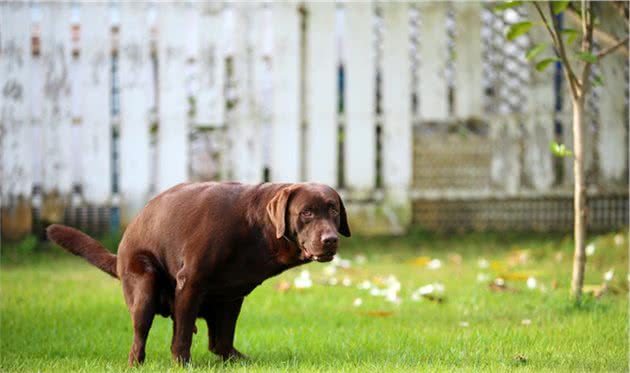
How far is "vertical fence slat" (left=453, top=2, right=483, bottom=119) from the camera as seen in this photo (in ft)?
36.3

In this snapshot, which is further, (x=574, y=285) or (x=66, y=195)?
(x=66, y=195)

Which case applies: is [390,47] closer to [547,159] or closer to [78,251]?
[547,159]

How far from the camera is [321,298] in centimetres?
716

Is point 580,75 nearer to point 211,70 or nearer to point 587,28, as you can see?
point 587,28

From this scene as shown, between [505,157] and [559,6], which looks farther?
[505,157]

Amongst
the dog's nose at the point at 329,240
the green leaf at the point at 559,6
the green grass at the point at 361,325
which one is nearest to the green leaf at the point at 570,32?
the green leaf at the point at 559,6

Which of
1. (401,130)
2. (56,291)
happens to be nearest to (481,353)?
(56,291)

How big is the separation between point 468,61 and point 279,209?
7156 mm

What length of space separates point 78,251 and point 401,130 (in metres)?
6.43

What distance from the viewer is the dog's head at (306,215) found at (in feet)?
14.1

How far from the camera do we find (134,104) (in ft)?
36.2

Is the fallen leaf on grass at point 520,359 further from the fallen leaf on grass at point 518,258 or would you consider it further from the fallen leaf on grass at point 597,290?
the fallen leaf on grass at point 518,258

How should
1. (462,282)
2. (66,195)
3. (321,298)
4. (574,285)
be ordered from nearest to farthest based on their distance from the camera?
(574,285), (321,298), (462,282), (66,195)

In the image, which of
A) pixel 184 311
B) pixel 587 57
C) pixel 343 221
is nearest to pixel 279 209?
pixel 343 221
